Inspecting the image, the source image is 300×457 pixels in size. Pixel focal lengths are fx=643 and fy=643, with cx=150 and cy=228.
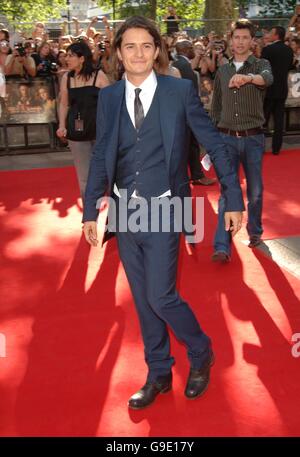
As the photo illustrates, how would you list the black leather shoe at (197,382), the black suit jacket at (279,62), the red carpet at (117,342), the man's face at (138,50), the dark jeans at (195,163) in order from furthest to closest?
1. the black suit jacket at (279,62)
2. the dark jeans at (195,163)
3. the black leather shoe at (197,382)
4. the red carpet at (117,342)
5. the man's face at (138,50)

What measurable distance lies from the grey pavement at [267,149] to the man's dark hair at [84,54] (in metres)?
2.48

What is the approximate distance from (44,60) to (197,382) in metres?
10.0

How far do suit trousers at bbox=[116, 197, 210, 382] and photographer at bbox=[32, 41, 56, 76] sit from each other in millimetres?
9416

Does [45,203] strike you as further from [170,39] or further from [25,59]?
[170,39]

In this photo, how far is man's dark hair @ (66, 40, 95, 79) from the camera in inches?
252

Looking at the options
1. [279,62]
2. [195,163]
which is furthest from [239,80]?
[279,62]

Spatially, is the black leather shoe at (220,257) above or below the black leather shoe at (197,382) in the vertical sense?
below

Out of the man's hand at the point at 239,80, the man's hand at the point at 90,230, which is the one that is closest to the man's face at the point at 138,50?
the man's hand at the point at 90,230

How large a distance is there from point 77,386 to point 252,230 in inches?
123

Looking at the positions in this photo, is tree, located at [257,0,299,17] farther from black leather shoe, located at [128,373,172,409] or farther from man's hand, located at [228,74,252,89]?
black leather shoe, located at [128,373,172,409]

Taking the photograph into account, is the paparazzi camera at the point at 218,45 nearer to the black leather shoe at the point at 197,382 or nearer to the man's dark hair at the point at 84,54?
the man's dark hair at the point at 84,54

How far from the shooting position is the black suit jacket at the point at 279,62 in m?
10.9

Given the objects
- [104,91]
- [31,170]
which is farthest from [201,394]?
[31,170]

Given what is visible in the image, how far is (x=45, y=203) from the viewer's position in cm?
842
